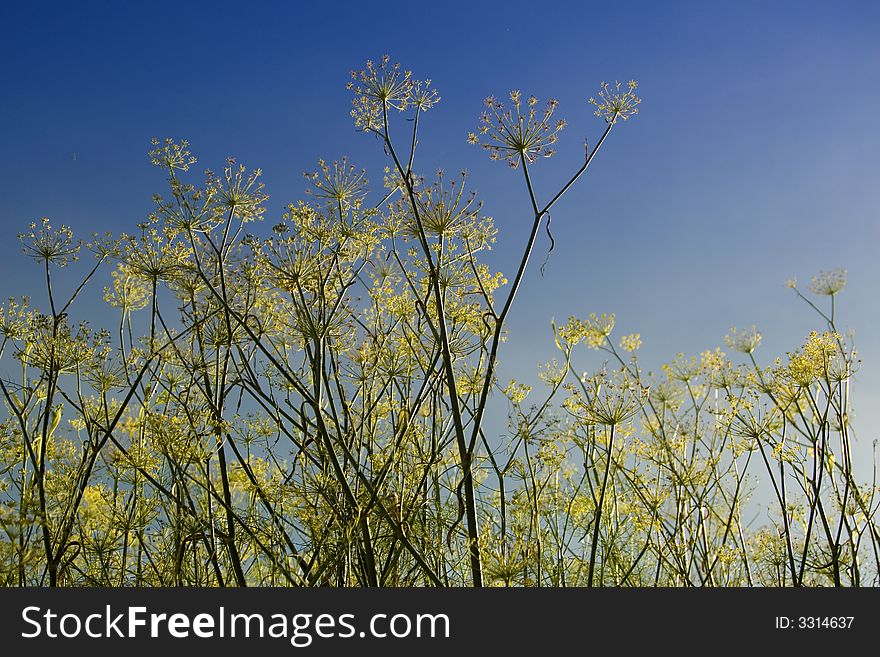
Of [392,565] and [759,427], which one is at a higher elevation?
[759,427]

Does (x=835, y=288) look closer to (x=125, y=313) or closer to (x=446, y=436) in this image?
(x=446, y=436)

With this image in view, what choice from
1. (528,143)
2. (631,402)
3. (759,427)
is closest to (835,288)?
(759,427)

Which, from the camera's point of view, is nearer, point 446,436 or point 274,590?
point 274,590

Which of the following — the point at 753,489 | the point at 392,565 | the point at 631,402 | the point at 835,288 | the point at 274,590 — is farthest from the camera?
the point at 835,288

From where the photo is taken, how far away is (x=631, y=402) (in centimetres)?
534

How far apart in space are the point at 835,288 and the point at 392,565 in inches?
183

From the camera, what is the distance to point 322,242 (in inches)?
187

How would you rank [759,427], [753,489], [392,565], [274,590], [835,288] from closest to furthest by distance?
[274,590]
[392,565]
[759,427]
[753,489]
[835,288]

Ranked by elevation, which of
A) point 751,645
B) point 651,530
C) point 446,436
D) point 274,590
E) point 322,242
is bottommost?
point 751,645

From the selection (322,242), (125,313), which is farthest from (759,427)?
(125,313)

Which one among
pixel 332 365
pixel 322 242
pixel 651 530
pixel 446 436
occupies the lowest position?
pixel 651 530

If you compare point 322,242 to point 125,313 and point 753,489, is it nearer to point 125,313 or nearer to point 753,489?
point 125,313

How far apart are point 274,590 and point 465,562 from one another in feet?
4.55

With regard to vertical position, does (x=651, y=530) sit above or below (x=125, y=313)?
below
